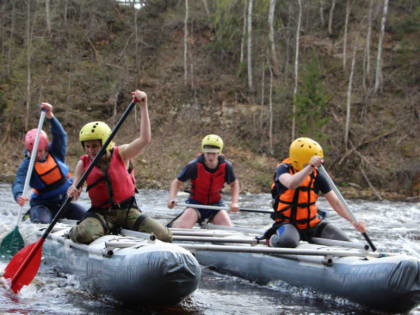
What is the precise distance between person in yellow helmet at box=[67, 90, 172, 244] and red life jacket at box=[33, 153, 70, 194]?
6.94 feet

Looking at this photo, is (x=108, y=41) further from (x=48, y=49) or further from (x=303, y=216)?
(x=303, y=216)

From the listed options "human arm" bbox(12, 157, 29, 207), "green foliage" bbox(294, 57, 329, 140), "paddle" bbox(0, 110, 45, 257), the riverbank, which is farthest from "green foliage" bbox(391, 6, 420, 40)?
"paddle" bbox(0, 110, 45, 257)

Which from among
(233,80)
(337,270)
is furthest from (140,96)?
(233,80)

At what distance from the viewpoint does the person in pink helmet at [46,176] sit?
6.66 meters

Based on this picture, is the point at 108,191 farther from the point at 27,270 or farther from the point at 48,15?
the point at 48,15

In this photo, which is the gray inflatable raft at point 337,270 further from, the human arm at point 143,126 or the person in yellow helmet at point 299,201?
the human arm at point 143,126

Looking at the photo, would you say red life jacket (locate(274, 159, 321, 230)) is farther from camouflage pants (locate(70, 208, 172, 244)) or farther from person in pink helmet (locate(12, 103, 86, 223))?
person in pink helmet (locate(12, 103, 86, 223))

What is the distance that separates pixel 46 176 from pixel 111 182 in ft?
8.16

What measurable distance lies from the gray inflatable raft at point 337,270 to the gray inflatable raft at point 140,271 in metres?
0.88

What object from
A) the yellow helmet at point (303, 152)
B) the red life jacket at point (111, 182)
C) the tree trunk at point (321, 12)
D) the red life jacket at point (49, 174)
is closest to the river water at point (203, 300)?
the red life jacket at point (49, 174)

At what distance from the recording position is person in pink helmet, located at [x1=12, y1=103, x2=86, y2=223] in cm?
666

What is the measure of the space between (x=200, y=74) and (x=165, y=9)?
639cm

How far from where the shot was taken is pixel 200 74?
2578cm

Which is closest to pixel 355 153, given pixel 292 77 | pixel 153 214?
pixel 292 77
